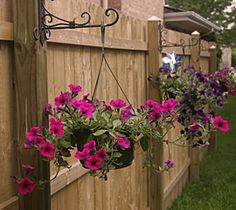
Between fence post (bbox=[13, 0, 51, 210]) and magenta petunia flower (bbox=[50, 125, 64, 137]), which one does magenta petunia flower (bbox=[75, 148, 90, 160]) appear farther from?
fence post (bbox=[13, 0, 51, 210])

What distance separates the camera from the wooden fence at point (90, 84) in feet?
6.59

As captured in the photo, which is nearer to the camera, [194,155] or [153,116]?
[153,116]

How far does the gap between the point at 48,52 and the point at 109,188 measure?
4.35ft

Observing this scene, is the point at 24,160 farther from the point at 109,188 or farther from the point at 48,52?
the point at 109,188

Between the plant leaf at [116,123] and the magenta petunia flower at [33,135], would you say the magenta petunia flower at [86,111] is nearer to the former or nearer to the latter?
the plant leaf at [116,123]

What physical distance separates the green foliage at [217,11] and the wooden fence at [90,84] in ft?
95.3

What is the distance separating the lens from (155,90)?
173 inches

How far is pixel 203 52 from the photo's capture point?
7945 millimetres

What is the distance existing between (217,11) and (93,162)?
3525cm

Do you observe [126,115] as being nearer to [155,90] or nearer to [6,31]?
[6,31]

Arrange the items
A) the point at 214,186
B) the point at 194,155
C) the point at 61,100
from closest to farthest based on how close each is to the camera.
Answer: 1. the point at 61,100
2. the point at 214,186
3. the point at 194,155

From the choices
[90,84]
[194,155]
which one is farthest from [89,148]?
[194,155]

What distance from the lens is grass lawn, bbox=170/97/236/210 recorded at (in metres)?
5.24

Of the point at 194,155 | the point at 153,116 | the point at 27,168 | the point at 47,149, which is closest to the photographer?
the point at 47,149
